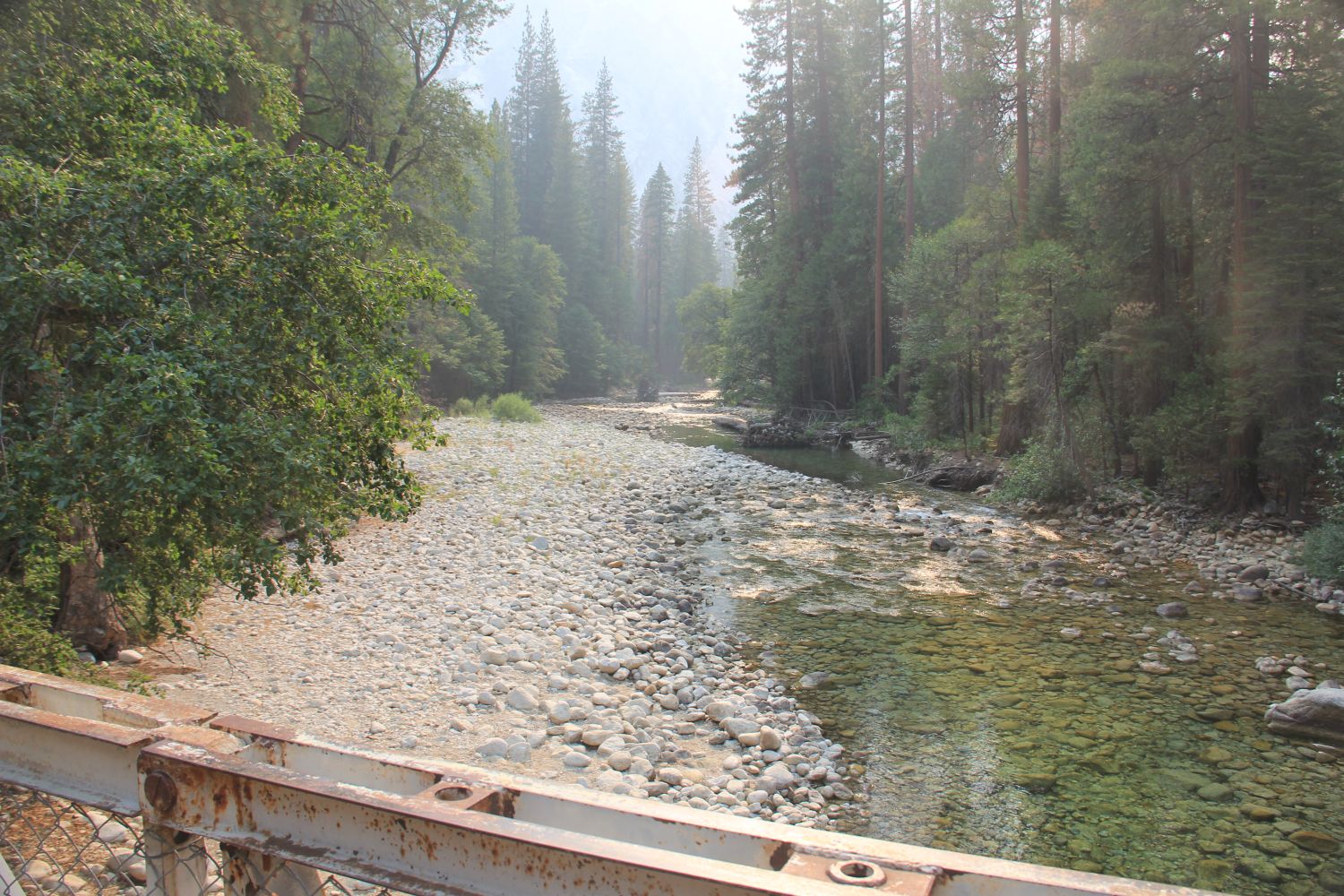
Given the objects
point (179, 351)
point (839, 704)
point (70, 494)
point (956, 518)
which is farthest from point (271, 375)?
point (956, 518)

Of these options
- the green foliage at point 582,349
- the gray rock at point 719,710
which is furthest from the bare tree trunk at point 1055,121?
the green foliage at point 582,349

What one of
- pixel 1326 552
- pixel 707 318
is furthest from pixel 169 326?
pixel 707 318

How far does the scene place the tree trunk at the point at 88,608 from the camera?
578cm

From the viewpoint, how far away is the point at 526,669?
714cm

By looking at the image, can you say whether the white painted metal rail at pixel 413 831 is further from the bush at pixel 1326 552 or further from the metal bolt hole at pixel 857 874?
the bush at pixel 1326 552

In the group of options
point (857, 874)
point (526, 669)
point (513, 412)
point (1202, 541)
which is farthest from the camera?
point (513, 412)

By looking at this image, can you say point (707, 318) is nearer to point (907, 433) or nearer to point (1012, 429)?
point (907, 433)

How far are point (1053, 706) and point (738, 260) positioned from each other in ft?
111

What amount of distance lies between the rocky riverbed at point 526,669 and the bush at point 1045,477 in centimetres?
764

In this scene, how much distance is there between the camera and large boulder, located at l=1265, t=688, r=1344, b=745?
6.27 metres

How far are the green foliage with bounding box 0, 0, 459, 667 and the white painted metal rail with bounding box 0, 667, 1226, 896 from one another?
6.67 ft

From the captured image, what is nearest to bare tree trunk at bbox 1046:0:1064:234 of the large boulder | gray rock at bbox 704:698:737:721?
the large boulder

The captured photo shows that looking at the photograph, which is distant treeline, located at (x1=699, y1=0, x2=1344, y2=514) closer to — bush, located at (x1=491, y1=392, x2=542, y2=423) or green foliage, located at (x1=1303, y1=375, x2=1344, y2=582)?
green foliage, located at (x1=1303, y1=375, x2=1344, y2=582)

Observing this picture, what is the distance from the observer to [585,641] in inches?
311
